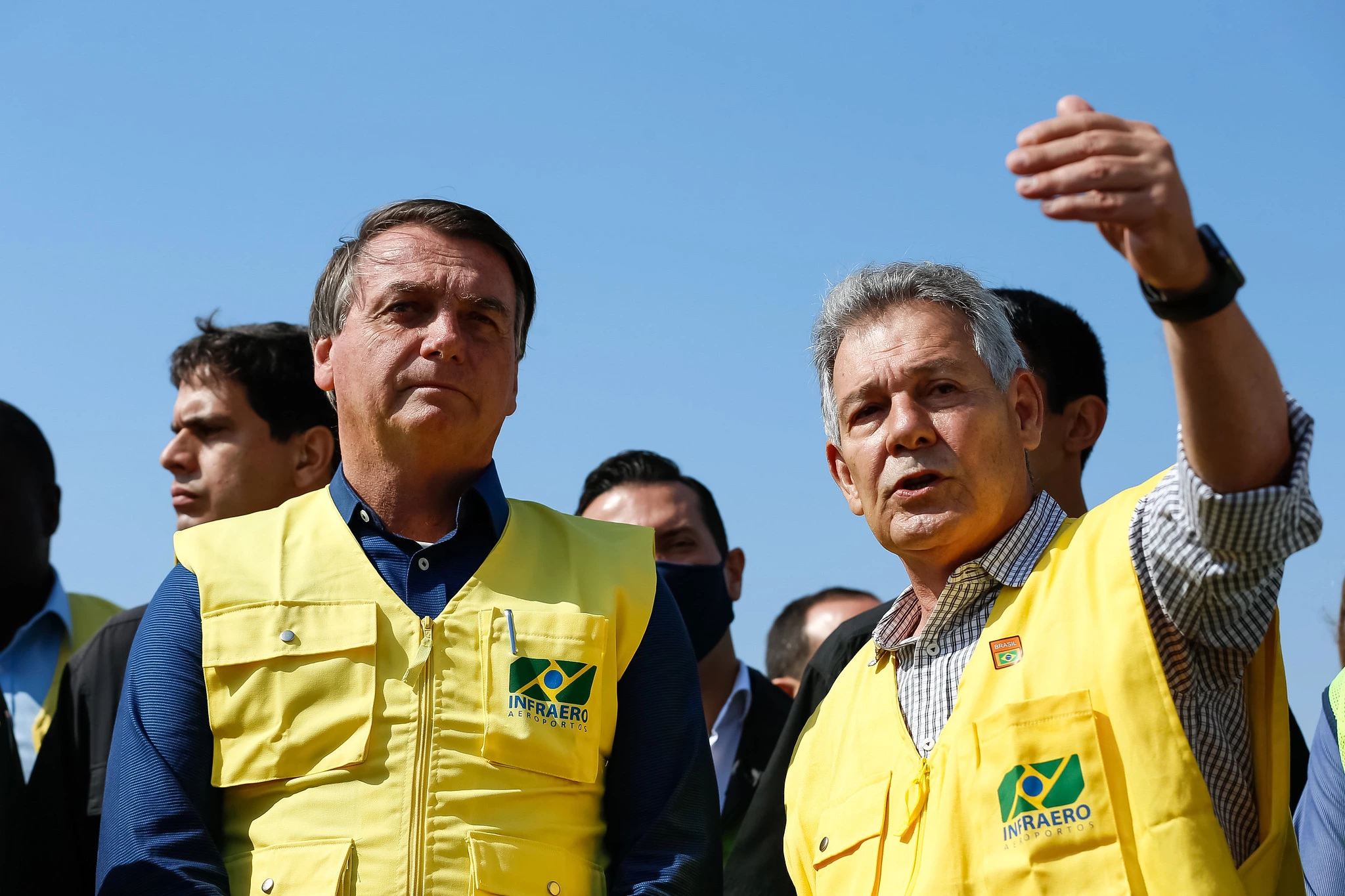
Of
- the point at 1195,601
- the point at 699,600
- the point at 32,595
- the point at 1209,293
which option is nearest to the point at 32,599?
the point at 32,595

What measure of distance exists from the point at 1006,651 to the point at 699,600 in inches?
129

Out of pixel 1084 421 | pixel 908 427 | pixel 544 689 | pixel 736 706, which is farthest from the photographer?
pixel 736 706

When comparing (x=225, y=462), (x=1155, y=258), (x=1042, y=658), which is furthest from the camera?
(x=225, y=462)

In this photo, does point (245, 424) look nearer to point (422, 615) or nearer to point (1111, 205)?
point (422, 615)

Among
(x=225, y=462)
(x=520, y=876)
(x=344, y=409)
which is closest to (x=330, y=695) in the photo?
(x=520, y=876)

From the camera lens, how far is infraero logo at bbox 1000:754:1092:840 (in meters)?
2.80

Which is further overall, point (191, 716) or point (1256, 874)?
point (191, 716)

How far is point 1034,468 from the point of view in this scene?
4.39 metres

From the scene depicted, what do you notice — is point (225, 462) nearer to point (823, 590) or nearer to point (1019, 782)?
point (1019, 782)

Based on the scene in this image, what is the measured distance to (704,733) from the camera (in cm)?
345

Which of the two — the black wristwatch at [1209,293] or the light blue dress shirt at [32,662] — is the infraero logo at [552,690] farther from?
the light blue dress shirt at [32,662]

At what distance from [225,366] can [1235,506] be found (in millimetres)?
4144

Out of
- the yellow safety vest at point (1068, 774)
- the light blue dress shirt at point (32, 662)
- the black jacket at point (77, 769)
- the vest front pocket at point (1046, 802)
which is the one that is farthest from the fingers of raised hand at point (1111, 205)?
the light blue dress shirt at point (32, 662)

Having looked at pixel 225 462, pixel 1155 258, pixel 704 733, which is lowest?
pixel 704 733
